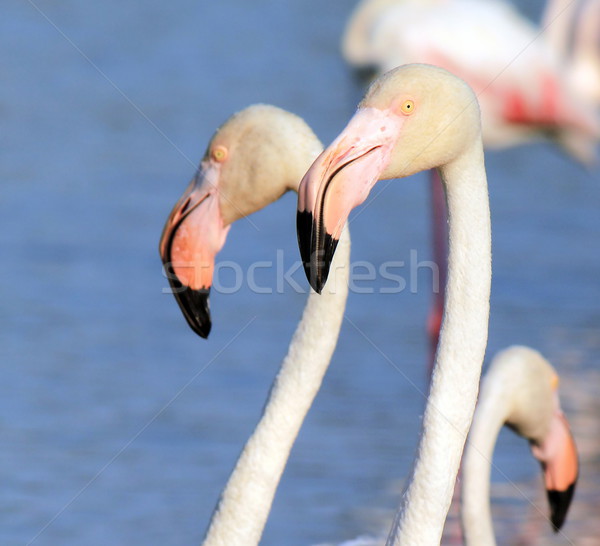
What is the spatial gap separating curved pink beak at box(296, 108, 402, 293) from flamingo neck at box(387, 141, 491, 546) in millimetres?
198

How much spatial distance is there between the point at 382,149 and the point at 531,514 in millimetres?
2741

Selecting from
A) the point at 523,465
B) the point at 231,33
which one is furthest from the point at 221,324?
the point at 231,33

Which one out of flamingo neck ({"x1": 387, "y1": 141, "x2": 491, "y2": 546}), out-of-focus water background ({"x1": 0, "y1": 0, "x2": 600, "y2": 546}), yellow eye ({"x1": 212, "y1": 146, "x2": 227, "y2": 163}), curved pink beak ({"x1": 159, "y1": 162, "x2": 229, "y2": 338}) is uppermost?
out-of-focus water background ({"x1": 0, "y1": 0, "x2": 600, "y2": 546})

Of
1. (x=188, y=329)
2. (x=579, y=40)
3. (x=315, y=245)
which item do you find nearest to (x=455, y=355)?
(x=315, y=245)

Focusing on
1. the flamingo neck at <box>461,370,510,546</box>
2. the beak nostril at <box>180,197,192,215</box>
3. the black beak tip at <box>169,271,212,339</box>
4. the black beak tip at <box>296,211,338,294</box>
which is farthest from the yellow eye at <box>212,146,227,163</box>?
the flamingo neck at <box>461,370,510,546</box>

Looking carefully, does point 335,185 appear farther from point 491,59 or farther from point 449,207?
point 491,59

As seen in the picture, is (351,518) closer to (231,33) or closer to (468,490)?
(468,490)

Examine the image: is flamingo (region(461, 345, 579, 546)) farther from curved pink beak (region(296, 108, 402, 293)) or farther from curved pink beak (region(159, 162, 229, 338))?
curved pink beak (region(296, 108, 402, 293))

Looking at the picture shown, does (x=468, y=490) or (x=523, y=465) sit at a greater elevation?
(x=523, y=465)

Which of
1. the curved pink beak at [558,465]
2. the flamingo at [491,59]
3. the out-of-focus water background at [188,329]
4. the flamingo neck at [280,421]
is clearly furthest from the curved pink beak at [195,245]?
the flamingo at [491,59]

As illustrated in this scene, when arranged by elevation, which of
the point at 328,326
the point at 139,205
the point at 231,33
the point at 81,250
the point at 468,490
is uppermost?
the point at 231,33

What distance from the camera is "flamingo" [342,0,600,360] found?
301 inches

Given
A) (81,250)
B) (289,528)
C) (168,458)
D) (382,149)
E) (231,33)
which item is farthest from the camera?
(231,33)

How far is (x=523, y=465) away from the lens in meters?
5.60
